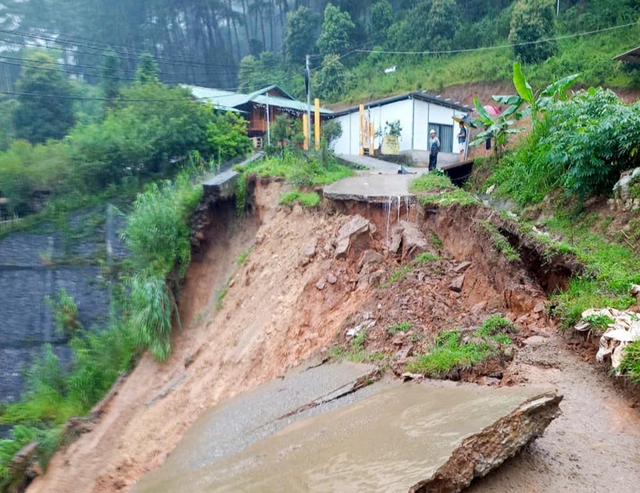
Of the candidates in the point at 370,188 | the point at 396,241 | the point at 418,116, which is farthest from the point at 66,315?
the point at 418,116

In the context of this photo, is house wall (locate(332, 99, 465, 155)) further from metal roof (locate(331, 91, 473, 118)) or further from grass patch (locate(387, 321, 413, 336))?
grass patch (locate(387, 321, 413, 336))

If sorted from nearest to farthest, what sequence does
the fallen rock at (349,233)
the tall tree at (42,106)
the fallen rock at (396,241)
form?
1. the fallen rock at (396,241)
2. the fallen rock at (349,233)
3. the tall tree at (42,106)

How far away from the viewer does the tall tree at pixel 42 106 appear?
2114 cm

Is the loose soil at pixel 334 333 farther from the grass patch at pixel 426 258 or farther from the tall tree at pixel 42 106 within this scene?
the tall tree at pixel 42 106

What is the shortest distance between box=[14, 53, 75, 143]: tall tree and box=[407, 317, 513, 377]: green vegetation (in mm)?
21427

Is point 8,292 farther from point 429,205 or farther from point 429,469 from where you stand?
point 429,469

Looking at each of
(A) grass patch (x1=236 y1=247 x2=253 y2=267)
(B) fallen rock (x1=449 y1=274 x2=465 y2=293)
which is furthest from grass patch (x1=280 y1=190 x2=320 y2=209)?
(B) fallen rock (x1=449 y1=274 x2=465 y2=293)

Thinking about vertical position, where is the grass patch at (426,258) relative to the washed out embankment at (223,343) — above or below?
above

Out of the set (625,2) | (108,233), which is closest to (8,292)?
(108,233)

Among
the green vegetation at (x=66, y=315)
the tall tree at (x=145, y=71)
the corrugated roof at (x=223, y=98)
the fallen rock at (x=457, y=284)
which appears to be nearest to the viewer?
the fallen rock at (x=457, y=284)

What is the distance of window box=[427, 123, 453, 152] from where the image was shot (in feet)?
67.9

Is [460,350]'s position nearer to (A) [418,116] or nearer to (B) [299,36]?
(A) [418,116]

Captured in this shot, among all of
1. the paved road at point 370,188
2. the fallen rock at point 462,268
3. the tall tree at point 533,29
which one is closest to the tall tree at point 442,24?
the tall tree at point 533,29

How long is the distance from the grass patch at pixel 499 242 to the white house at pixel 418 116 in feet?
45.3
